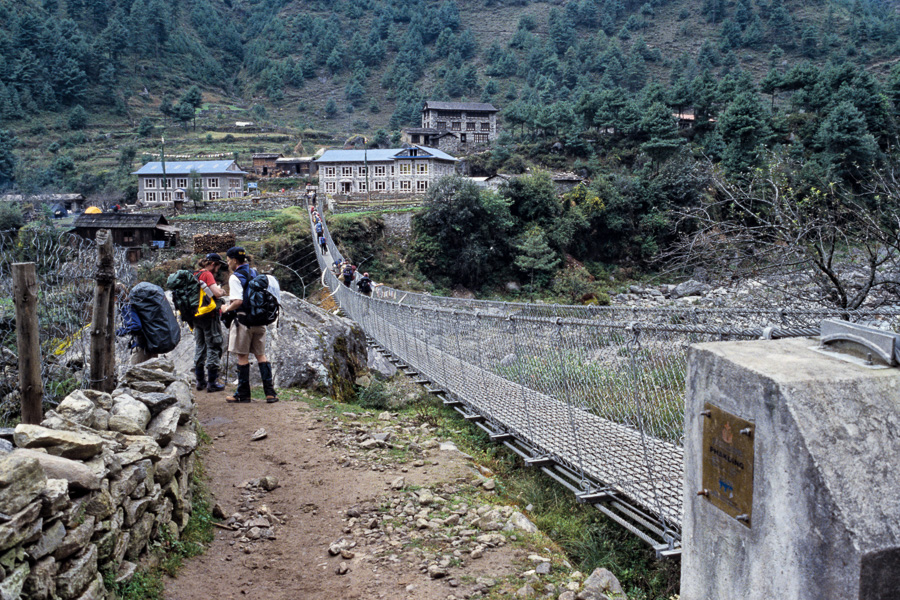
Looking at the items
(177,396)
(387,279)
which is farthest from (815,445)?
(387,279)

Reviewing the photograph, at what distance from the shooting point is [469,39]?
9662cm

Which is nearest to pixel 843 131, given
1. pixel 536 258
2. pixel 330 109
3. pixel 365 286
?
pixel 536 258

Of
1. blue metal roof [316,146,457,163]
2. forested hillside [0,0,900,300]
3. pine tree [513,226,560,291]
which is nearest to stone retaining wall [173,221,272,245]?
pine tree [513,226,560,291]

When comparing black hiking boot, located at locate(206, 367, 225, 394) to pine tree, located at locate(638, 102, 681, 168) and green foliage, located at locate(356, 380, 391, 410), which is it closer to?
green foliage, located at locate(356, 380, 391, 410)

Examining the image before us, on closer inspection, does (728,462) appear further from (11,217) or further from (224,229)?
(11,217)

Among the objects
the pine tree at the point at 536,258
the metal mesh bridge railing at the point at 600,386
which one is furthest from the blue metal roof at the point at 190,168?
the metal mesh bridge railing at the point at 600,386

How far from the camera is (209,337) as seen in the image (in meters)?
5.67

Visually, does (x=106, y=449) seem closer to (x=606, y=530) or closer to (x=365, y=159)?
(x=606, y=530)

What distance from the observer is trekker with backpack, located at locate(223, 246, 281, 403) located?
203 inches

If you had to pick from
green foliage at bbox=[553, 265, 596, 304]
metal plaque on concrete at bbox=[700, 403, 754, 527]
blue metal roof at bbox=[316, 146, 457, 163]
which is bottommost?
green foliage at bbox=[553, 265, 596, 304]

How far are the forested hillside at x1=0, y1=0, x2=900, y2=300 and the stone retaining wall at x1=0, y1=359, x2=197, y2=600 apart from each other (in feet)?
79.8

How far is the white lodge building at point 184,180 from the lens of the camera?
42969 mm

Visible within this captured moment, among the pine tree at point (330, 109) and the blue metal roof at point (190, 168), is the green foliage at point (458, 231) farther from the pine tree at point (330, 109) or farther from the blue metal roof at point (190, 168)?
the pine tree at point (330, 109)

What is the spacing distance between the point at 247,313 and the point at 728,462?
168 inches
